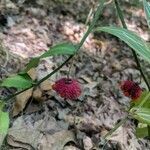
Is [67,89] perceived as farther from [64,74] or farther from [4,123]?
[64,74]

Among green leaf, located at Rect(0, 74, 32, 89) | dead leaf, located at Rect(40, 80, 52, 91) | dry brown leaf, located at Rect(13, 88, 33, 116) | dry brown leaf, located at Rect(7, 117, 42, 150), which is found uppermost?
green leaf, located at Rect(0, 74, 32, 89)

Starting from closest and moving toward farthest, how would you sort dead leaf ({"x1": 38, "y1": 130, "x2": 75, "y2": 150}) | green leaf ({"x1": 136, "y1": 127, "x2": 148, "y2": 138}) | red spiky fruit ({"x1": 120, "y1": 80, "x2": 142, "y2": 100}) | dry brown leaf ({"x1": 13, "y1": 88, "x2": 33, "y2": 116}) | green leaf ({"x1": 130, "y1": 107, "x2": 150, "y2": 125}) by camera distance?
green leaf ({"x1": 130, "y1": 107, "x2": 150, "y2": 125}), red spiky fruit ({"x1": 120, "y1": 80, "x2": 142, "y2": 100}), green leaf ({"x1": 136, "y1": 127, "x2": 148, "y2": 138}), dead leaf ({"x1": 38, "y1": 130, "x2": 75, "y2": 150}), dry brown leaf ({"x1": 13, "y1": 88, "x2": 33, "y2": 116})

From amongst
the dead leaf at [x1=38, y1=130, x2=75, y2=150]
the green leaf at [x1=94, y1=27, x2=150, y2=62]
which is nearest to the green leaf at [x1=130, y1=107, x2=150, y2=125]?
the green leaf at [x1=94, y1=27, x2=150, y2=62]

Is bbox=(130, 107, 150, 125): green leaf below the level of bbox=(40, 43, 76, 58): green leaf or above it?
below

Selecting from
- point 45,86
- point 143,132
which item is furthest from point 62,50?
point 45,86

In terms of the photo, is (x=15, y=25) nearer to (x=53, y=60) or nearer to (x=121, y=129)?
(x=53, y=60)

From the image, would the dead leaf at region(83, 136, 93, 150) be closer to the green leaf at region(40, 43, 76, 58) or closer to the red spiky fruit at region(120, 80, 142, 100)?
the red spiky fruit at region(120, 80, 142, 100)

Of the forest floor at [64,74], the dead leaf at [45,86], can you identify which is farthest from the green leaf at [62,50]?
the dead leaf at [45,86]

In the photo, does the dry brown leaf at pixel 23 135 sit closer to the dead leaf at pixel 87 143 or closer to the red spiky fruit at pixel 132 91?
the dead leaf at pixel 87 143

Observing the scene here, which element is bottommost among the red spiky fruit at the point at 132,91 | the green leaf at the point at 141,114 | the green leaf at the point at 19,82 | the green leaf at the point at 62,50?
the green leaf at the point at 19,82
